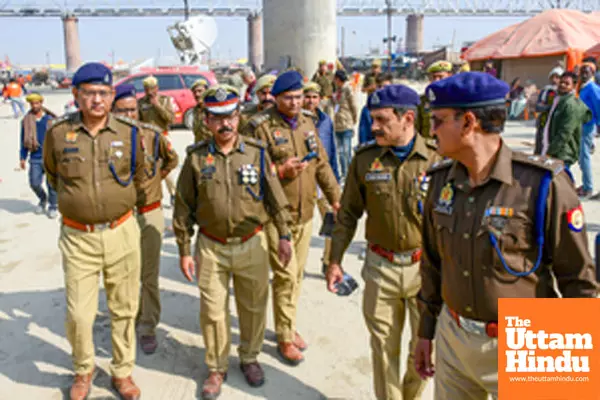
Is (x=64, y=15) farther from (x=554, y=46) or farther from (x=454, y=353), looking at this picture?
(x=454, y=353)

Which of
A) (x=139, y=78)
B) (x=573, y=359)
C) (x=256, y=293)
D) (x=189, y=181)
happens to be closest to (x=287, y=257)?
(x=256, y=293)

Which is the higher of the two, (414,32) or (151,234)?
(414,32)

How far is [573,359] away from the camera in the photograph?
1.94 m

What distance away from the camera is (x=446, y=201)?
217 centimetres

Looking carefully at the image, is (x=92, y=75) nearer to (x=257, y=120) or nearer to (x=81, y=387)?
(x=257, y=120)

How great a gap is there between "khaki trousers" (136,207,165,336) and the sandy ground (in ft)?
0.75

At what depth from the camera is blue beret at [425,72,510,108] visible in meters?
2.00

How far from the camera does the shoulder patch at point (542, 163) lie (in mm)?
1917

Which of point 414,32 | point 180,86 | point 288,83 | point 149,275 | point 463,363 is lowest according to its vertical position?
point 149,275

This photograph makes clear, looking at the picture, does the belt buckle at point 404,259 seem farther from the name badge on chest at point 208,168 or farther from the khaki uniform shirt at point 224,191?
Result: the name badge on chest at point 208,168

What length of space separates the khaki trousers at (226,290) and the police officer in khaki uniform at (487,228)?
5.51 ft

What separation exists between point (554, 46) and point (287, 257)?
18.5m

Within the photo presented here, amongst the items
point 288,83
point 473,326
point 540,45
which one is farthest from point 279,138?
point 540,45

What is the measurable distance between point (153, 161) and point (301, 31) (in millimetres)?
15567
